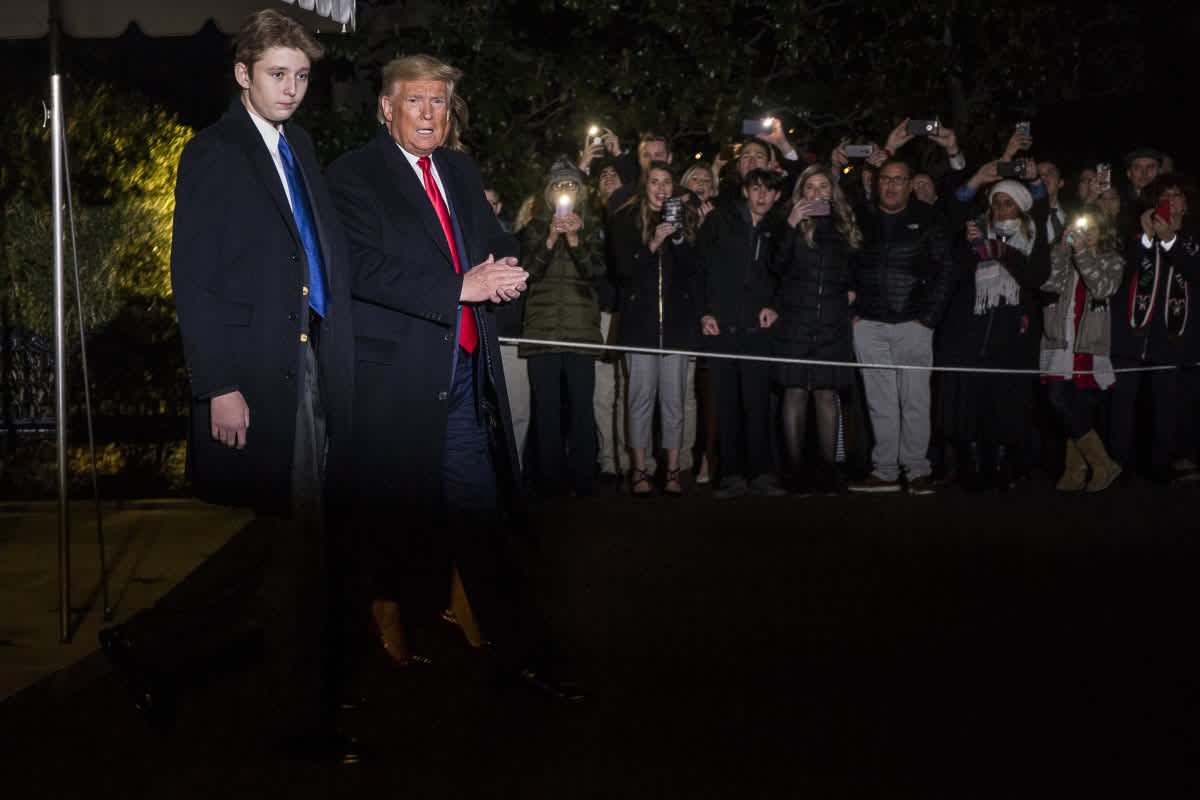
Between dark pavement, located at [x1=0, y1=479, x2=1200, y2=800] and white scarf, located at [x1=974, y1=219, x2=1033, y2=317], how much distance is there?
3.51 metres

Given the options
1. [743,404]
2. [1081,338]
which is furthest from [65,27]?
[1081,338]

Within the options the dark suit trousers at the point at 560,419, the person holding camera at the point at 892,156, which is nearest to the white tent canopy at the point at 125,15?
the dark suit trousers at the point at 560,419

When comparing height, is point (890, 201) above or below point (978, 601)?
above

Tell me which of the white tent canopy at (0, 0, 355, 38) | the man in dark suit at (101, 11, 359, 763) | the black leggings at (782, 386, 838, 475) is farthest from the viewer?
the black leggings at (782, 386, 838, 475)

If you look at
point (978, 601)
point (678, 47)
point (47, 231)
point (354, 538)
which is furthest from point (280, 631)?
point (678, 47)

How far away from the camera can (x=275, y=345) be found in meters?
5.91

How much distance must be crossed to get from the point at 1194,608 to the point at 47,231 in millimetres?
7438

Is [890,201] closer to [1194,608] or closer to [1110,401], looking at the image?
[1110,401]

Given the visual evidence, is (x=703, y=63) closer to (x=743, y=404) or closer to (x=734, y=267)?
(x=734, y=267)

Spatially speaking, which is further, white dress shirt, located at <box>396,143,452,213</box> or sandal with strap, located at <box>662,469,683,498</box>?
sandal with strap, located at <box>662,469,683,498</box>

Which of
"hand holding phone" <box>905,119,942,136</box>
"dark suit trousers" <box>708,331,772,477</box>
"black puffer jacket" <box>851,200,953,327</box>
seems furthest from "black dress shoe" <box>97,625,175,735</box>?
"hand holding phone" <box>905,119,942,136</box>

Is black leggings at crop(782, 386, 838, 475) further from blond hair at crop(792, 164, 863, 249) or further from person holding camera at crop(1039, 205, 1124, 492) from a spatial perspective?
person holding camera at crop(1039, 205, 1124, 492)

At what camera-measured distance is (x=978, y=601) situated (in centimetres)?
898

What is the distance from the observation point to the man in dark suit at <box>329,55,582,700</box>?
6566mm
